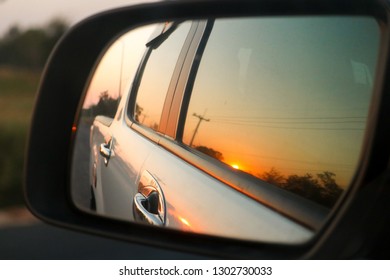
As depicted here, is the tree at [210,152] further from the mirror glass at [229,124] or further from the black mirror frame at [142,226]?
the black mirror frame at [142,226]

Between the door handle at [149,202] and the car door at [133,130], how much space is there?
6cm

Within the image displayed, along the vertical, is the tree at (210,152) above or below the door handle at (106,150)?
above

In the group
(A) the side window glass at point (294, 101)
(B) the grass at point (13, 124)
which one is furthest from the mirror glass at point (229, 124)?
(B) the grass at point (13, 124)

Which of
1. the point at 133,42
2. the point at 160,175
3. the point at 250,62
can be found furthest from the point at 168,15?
the point at 160,175

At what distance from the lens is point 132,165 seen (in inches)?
95.8

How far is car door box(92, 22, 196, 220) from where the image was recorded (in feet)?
7.82

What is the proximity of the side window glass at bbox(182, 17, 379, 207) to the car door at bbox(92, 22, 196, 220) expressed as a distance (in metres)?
0.35

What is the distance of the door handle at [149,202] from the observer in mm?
2061

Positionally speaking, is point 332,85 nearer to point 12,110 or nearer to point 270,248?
point 270,248

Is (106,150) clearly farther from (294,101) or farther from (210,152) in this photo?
(294,101)

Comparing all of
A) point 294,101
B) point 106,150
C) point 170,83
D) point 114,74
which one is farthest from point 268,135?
point 106,150

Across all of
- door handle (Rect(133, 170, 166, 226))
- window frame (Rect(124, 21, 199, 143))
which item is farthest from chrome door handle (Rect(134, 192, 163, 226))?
window frame (Rect(124, 21, 199, 143))

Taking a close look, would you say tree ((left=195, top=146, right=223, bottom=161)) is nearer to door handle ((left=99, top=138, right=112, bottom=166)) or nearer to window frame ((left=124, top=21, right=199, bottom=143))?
window frame ((left=124, top=21, right=199, bottom=143))

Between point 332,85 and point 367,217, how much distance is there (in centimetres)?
39
